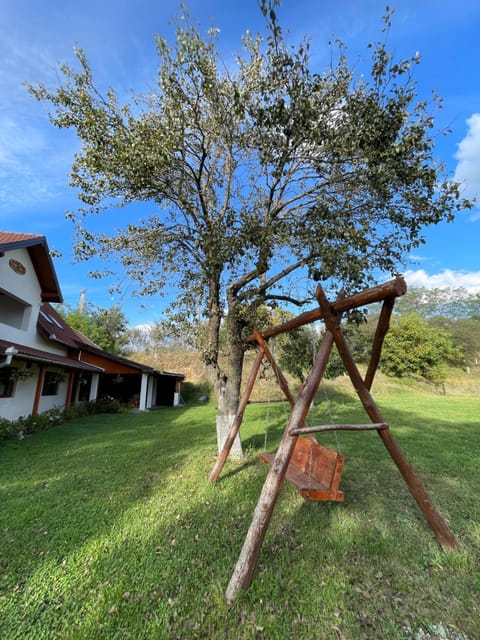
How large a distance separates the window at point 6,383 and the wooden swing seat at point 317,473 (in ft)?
30.9

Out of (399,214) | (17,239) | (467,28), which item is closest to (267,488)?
(399,214)

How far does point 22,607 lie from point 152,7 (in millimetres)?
7920

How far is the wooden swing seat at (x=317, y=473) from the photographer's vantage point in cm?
304

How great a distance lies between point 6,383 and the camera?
31.8 ft

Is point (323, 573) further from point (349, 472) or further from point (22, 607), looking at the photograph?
point (349, 472)

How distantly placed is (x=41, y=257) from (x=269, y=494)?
38.9 ft

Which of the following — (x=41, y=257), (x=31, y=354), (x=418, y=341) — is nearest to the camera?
(x=31, y=354)

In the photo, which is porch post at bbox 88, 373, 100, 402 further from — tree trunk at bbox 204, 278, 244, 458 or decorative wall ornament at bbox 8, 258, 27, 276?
tree trunk at bbox 204, 278, 244, 458

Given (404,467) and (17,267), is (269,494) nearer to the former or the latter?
(404,467)

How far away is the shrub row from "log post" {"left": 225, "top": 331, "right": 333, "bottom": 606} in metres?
8.62

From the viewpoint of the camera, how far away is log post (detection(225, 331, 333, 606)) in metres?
2.50

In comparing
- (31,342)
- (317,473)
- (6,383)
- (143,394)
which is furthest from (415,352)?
(6,383)

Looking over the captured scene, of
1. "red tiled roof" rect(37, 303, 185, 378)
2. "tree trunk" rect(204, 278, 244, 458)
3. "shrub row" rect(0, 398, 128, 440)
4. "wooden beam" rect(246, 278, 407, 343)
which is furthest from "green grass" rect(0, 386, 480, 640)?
"red tiled roof" rect(37, 303, 185, 378)

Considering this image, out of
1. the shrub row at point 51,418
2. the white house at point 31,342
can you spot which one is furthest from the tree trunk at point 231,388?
the shrub row at point 51,418
